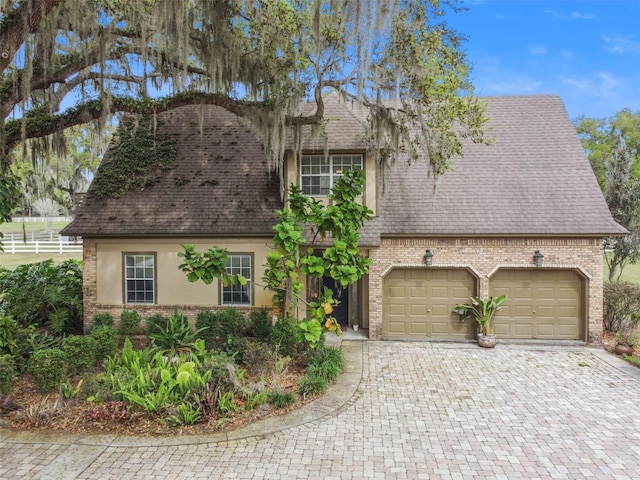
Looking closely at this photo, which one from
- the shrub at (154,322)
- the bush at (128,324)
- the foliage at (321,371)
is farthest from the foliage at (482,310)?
the bush at (128,324)

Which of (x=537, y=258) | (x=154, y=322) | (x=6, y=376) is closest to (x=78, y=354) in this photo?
(x=6, y=376)

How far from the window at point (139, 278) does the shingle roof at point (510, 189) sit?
6141 mm

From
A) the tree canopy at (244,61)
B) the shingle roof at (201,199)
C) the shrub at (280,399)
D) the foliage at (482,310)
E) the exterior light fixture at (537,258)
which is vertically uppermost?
the tree canopy at (244,61)

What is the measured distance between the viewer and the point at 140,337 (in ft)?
34.5

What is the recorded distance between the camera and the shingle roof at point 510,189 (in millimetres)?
10516

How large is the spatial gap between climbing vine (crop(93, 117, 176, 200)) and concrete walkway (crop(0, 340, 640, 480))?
7157 mm

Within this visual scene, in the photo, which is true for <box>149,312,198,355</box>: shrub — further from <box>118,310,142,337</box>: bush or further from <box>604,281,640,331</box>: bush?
<box>604,281,640,331</box>: bush

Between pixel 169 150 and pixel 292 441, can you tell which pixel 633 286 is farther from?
pixel 169 150

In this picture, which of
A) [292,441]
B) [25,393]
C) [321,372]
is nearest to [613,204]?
[321,372]

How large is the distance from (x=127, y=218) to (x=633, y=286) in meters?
13.4

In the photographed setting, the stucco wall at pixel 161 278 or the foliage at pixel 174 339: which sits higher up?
the stucco wall at pixel 161 278

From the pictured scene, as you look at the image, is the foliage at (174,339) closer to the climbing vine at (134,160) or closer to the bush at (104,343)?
the bush at (104,343)

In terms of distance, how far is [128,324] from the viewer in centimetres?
1051

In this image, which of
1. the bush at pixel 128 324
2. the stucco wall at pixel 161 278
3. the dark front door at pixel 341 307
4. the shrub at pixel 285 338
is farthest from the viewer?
the dark front door at pixel 341 307
